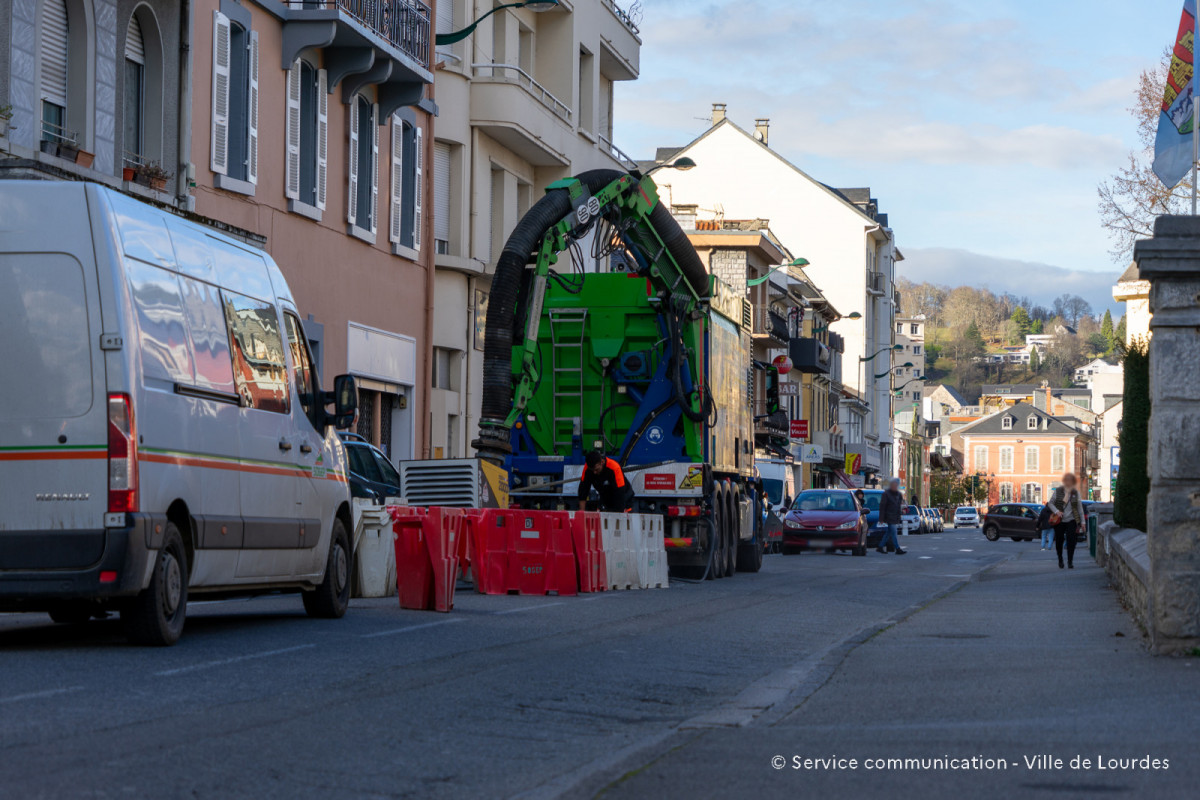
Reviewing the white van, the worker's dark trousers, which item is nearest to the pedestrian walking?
the worker's dark trousers

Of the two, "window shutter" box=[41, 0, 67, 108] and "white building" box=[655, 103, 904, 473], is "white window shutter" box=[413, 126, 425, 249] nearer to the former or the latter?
"window shutter" box=[41, 0, 67, 108]

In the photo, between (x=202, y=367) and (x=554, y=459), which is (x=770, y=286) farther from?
(x=202, y=367)

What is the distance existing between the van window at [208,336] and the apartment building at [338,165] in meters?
8.73

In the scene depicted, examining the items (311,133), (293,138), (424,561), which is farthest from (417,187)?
(424,561)

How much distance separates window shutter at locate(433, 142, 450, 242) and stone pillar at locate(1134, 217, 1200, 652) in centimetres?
2326

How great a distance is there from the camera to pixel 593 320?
22.0m

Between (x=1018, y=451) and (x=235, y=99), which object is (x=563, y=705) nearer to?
(x=235, y=99)

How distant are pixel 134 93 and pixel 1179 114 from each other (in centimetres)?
1271

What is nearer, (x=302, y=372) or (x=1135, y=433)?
(x=302, y=372)

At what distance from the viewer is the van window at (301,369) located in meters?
13.4

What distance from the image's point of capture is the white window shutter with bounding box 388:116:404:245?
3047 centimetres

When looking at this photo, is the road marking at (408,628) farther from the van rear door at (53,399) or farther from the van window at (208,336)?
the van rear door at (53,399)

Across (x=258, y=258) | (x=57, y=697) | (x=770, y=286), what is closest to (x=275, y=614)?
(x=258, y=258)

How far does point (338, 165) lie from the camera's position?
28.1 meters
